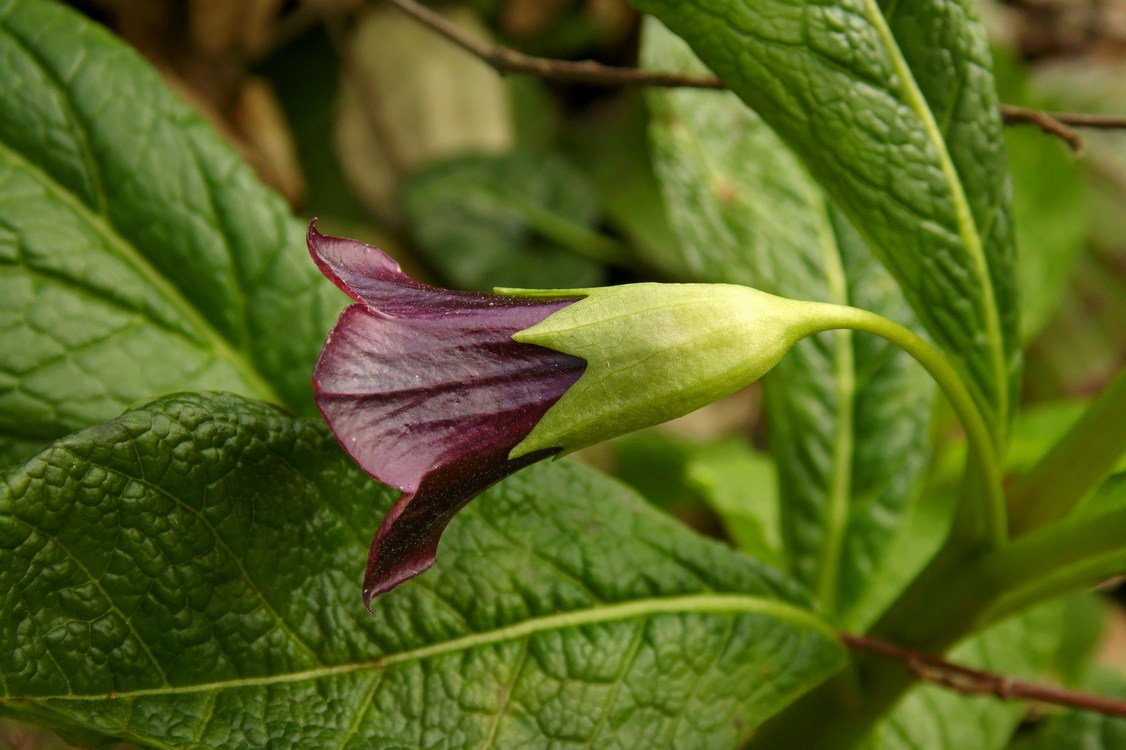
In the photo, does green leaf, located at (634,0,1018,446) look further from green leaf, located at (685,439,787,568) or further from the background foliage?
green leaf, located at (685,439,787,568)

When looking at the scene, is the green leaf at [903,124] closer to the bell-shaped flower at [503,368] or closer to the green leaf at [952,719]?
the bell-shaped flower at [503,368]

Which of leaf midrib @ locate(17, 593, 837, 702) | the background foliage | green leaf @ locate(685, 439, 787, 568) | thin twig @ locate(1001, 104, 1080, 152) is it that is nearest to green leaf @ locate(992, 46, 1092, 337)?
green leaf @ locate(685, 439, 787, 568)

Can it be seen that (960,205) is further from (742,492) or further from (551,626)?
(742,492)

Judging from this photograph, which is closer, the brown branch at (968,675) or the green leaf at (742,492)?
the brown branch at (968,675)

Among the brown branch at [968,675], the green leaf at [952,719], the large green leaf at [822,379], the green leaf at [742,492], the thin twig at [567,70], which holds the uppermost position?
the thin twig at [567,70]

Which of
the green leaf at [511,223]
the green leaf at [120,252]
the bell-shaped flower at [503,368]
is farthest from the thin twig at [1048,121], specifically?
the green leaf at [511,223]

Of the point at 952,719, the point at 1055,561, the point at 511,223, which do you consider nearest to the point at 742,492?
the point at 952,719

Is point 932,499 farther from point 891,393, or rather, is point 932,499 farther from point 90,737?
point 90,737
